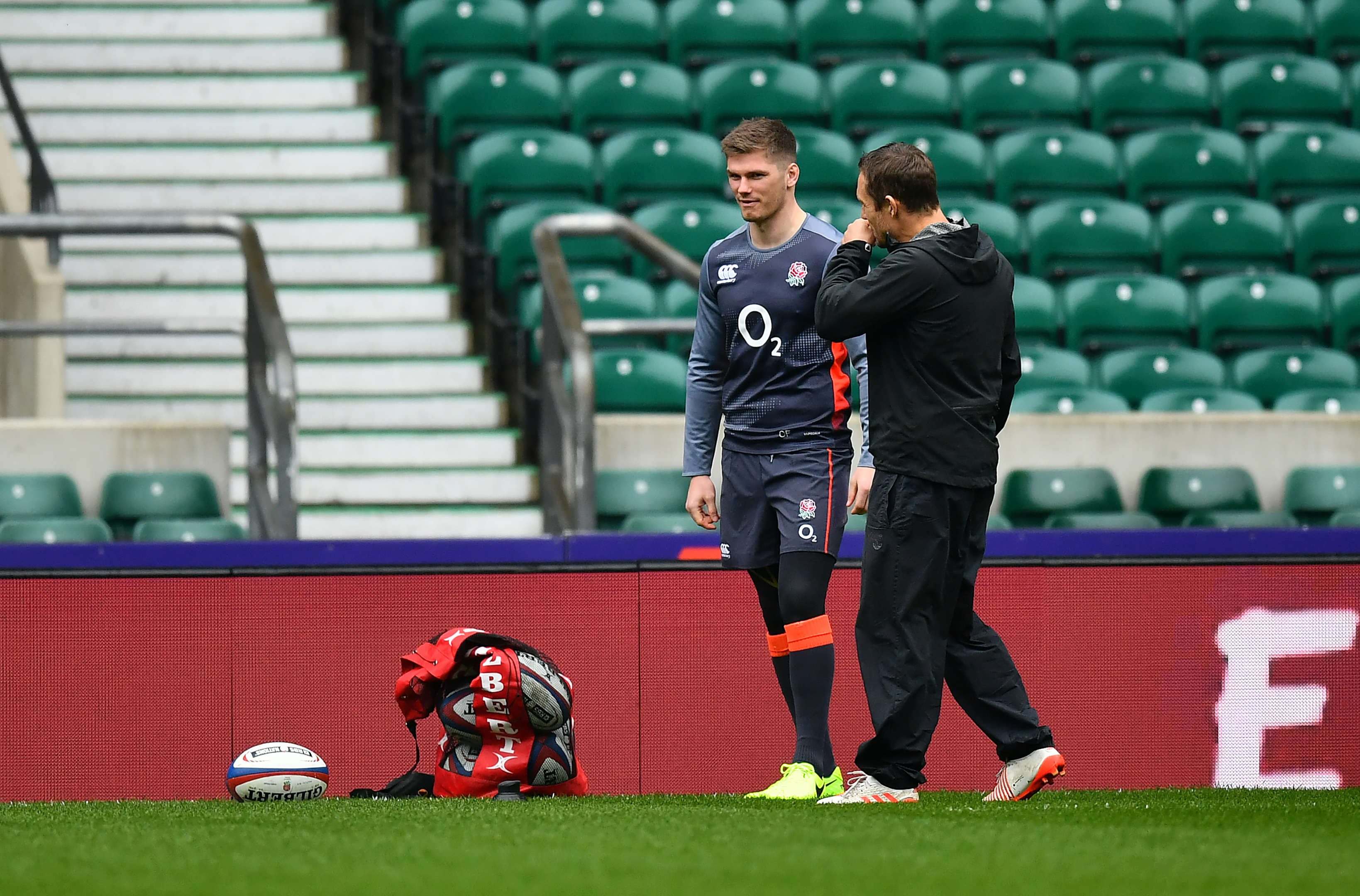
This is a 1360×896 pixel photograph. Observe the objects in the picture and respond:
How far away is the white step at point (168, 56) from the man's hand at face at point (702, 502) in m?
6.24

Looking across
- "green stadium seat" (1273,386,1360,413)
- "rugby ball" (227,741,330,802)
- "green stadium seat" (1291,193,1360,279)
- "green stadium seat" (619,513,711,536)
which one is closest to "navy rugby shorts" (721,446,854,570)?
"rugby ball" (227,741,330,802)

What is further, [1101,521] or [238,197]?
[238,197]

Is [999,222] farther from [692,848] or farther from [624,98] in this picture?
[692,848]

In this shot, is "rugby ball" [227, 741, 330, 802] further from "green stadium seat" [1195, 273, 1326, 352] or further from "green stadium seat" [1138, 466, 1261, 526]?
"green stadium seat" [1195, 273, 1326, 352]

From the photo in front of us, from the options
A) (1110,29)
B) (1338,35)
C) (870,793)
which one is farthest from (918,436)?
(1338,35)

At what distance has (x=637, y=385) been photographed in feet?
23.2

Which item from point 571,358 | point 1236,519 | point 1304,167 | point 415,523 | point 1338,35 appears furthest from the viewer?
point 1338,35

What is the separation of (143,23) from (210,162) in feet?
4.39

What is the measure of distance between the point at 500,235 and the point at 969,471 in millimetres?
4340

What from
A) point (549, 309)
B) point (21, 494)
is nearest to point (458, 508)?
point (549, 309)

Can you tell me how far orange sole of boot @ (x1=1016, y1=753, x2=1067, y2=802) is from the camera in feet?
13.3

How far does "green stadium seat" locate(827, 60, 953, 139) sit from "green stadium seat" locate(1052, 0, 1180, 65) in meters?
1.13

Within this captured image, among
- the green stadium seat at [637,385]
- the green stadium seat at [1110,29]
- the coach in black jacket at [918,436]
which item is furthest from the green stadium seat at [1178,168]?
the coach in black jacket at [918,436]

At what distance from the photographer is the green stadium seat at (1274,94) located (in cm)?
977
